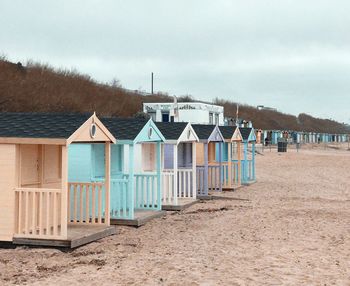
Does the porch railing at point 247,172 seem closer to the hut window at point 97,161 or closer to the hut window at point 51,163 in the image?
the hut window at point 97,161

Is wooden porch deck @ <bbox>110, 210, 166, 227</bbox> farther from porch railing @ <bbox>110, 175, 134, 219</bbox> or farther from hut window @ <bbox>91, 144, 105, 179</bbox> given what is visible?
hut window @ <bbox>91, 144, 105, 179</bbox>

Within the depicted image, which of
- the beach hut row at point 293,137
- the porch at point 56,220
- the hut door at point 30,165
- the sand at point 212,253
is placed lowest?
the sand at point 212,253

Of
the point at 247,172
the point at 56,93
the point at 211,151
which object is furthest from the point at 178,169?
the point at 56,93

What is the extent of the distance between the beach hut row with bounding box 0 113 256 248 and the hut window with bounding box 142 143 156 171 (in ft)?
0.10

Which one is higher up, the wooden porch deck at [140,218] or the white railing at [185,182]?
the white railing at [185,182]

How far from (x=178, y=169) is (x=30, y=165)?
7.16 metres

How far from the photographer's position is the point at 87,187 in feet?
35.1

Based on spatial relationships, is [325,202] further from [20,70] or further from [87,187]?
[20,70]

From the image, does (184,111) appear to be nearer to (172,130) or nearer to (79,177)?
(172,130)

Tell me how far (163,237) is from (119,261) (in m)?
2.20

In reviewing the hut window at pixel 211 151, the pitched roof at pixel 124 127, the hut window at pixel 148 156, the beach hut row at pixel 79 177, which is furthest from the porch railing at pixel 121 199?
the hut window at pixel 211 151

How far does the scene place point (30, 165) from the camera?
32.4ft

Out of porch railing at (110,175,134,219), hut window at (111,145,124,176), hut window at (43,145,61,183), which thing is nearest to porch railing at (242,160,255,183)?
hut window at (111,145,124,176)

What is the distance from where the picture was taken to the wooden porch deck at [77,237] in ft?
29.2
